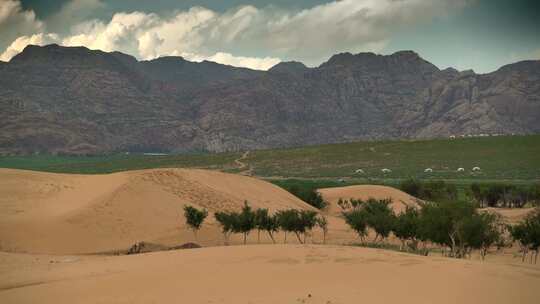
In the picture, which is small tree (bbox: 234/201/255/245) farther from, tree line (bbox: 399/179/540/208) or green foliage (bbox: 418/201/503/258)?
tree line (bbox: 399/179/540/208)

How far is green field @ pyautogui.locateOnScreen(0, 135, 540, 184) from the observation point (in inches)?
4424

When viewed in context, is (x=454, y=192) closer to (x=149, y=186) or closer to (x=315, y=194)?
(x=315, y=194)

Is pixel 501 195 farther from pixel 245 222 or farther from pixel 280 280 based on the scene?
pixel 280 280

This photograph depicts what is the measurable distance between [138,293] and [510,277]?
10.9m

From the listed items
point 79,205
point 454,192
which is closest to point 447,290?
point 79,205

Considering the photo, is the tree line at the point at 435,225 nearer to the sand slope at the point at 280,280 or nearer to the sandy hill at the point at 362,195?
the sand slope at the point at 280,280

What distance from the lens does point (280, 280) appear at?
17.2 m

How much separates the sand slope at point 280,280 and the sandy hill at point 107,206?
50.0ft

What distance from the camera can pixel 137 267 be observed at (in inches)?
847

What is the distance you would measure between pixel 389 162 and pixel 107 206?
9354 cm

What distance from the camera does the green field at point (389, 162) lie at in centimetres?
11236

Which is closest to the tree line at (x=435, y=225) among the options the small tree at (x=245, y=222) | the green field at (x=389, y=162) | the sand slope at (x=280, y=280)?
the small tree at (x=245, y=222)

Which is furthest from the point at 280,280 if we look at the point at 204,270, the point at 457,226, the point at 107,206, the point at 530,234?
the point at 107,206

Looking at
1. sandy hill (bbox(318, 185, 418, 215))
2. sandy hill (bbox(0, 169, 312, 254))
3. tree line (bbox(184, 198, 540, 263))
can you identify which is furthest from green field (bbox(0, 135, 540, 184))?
tree line (bbox(184, 198, 540, 263))
